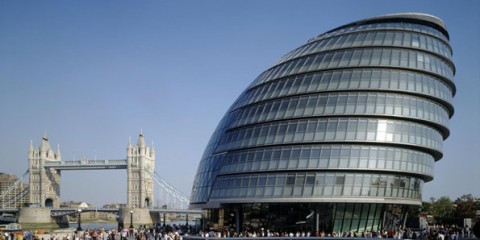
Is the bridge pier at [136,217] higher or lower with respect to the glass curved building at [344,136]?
lower

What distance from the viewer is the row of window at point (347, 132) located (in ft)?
202

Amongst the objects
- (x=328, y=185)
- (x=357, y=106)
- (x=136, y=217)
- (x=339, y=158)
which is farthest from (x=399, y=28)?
(x=136, y=217)

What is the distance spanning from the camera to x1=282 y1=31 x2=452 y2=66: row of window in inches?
2643

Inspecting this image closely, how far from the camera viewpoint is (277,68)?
75.1 meters

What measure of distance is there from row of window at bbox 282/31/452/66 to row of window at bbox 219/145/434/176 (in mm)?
12744

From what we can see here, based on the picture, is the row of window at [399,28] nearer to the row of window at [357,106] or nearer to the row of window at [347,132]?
the row of window at [357,106]

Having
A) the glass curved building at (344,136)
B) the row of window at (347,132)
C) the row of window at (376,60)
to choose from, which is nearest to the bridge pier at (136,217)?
the glass curved building at (344,136)

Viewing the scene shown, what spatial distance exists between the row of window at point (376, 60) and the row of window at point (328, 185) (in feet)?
42.1

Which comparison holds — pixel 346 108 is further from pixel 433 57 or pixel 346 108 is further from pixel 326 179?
pixel 433 57

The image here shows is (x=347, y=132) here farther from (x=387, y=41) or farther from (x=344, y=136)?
(x=387, y=41)

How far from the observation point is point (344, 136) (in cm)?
6131

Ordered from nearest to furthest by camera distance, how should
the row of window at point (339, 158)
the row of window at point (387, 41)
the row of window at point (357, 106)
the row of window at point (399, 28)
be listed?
the row of window at point (339, 158), the row of window at point (357, 106), the row of window at point (387, 41), the row of window at point (399, 28)

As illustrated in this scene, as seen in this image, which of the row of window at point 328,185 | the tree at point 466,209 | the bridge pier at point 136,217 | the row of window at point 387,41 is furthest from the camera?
the bridge pier at point 136,217

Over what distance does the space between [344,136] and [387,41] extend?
1361cm
